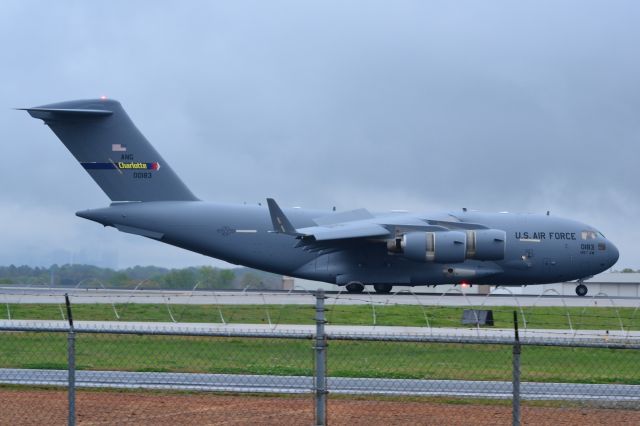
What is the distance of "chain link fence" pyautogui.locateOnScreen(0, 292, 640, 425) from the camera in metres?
13.0

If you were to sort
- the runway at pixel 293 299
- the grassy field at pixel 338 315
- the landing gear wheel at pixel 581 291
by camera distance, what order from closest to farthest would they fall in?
the grassy field at pixel 338 315, the runway at pixel 293 299, the landing gear wheel at pixel 581 291

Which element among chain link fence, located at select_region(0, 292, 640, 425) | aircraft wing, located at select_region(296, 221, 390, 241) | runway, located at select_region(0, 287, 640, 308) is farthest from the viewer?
aircraft wing, located at select_region(296, 221, 390, 241)

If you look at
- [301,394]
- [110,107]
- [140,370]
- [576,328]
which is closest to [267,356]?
[140,370]

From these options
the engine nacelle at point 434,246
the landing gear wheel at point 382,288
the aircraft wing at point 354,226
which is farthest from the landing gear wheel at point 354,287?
the engine nacelle at point 434,246

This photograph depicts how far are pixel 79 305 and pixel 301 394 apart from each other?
20.5 meters

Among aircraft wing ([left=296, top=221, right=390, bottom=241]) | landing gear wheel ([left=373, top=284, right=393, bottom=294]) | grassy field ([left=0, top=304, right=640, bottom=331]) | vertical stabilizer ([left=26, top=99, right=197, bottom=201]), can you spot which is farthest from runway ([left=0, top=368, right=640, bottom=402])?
vertical stabilizer ([left=26, top=99, right=197, bottom=201])

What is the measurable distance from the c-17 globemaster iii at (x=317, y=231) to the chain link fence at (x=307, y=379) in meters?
16.4

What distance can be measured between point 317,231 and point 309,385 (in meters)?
23.1

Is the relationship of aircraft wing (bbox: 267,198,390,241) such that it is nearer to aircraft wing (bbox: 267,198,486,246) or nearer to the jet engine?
aircraft wing (bbox: 267,198,486,246)

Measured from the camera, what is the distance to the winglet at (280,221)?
38875 millimetres

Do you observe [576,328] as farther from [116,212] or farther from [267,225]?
[116,212]

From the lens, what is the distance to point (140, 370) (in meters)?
19.3

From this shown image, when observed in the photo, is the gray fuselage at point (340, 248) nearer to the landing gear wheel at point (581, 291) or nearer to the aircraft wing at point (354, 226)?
the aircraft wing at point (354, 226)

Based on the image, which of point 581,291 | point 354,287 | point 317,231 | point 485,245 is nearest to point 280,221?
point 317,231
